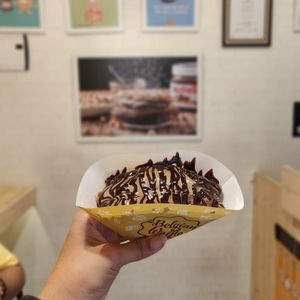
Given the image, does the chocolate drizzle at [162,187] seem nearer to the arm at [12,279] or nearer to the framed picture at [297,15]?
the arm at [12,279]

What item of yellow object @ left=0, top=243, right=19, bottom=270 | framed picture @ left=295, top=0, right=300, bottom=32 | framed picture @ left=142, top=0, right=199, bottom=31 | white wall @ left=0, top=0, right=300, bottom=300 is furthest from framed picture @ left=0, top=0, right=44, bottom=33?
framed picture @ left=295, top=0, right=300, bottom=32

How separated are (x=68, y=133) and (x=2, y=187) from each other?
0.42 meters

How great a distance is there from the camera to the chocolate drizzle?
59 cm

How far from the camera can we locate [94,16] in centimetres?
161

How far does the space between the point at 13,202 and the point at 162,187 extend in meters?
1.07

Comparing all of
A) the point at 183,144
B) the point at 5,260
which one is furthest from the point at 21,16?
the point at 5,260

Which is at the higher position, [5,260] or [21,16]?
[21,16]

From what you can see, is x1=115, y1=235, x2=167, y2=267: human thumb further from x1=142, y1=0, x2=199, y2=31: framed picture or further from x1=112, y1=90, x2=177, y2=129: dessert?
x1=142, y1=0, x2=199, y2=31: framed picture

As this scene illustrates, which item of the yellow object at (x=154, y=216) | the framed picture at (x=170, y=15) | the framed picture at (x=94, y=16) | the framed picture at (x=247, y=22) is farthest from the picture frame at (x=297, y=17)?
the yellow object at (x=154, y=216)

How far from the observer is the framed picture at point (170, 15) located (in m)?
1.59

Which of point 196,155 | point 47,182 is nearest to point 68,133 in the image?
point 47,182

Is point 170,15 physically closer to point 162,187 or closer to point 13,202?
point 13,202

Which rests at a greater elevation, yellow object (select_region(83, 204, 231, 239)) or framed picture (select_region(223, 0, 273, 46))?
framed picture (select_region(223, 0, 273, 46))

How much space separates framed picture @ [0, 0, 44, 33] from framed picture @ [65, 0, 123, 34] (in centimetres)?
14
